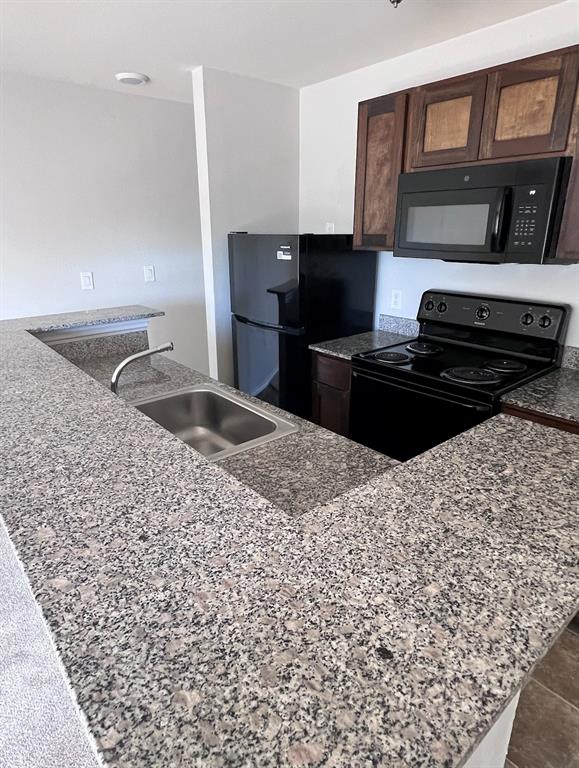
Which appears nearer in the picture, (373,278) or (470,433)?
(470,433)

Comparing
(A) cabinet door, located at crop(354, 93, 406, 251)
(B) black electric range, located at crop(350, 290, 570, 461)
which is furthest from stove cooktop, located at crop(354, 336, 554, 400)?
(A) cabinet door, located at crop(354, 93, 406, 251)

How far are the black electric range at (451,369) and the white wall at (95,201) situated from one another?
6.46ft

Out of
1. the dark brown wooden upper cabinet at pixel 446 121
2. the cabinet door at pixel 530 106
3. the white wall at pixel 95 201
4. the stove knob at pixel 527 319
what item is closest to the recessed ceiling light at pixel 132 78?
the white wall at pixel 95 201

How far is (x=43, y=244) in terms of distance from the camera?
297 centimetres

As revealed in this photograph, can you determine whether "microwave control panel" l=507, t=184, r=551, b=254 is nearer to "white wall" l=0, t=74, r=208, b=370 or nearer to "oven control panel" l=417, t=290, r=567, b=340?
"oven control panel" l=417, t=290, r=567, b=340

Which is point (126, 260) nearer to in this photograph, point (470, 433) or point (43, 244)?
point (43, 244)

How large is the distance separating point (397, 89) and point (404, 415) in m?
1.78

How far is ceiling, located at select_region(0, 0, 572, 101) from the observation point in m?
1.85

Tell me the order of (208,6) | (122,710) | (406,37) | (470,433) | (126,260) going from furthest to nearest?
1. (126,260)
2. (406,37)
3. (208,6)
4. (470,433)
5. (122,710)

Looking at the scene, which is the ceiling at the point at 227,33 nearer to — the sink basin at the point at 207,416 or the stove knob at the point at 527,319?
the stove knob at the point at 527,319

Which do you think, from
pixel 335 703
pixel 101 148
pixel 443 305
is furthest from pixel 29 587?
pixel 101 148

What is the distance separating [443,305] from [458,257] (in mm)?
489

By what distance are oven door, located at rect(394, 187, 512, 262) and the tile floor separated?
1.46m

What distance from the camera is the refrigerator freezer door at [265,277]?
2469 mm
